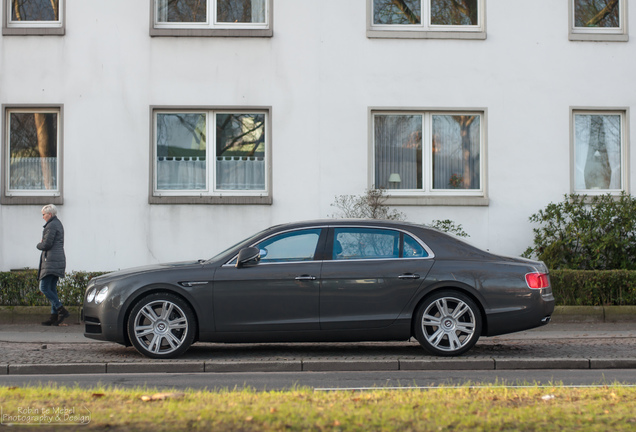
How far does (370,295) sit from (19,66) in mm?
9597

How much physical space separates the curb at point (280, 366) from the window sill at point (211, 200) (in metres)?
6.60

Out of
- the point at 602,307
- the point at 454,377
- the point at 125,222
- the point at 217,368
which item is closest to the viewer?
the point at 454,377

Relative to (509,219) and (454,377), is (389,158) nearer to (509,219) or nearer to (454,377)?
(509,219)

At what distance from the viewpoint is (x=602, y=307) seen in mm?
12859

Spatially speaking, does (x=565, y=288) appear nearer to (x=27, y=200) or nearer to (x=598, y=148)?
(x=598, y=148)

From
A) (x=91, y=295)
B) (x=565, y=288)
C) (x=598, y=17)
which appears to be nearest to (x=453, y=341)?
(x=91, y=295)

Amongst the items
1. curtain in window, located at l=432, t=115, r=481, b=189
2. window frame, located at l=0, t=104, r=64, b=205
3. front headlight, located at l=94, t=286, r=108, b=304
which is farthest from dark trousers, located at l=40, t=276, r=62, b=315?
curtain in window, located at l=432, t=115, r=481, b=189

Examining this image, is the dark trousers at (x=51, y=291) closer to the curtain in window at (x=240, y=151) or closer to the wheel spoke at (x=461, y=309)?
the curtain in window at (x=240, y=151)

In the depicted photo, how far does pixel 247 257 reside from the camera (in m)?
9.16

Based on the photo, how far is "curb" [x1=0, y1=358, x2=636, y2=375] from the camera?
28.9 feet

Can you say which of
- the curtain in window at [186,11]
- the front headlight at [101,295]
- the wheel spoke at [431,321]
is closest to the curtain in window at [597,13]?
the curtain in window at [186,11]

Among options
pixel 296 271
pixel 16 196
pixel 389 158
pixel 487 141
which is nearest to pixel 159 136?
pixel 16 196

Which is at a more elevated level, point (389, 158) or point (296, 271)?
point (389, 158)

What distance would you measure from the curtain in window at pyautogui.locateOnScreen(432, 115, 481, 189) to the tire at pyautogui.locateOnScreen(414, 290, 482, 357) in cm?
680
